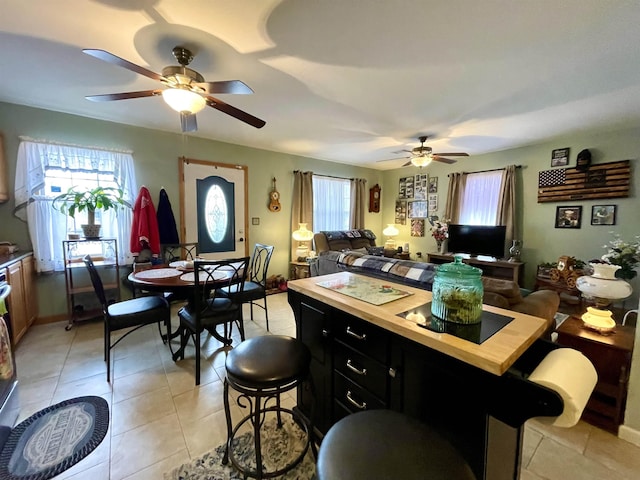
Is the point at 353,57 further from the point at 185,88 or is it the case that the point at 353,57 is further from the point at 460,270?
the point at 460,270

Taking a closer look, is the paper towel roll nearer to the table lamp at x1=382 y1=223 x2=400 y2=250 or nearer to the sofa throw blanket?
the sofa throw blanket

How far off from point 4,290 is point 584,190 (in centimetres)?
608

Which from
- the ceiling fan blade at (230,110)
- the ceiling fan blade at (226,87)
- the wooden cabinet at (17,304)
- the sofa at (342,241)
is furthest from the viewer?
the sofa at (342,241)

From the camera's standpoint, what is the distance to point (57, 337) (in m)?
2.83

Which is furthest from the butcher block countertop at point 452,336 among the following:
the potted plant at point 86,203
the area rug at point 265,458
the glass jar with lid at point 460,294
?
the potted plant at point 86,203

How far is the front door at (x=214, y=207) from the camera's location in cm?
397

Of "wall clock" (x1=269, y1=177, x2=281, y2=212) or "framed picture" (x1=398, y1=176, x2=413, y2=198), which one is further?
"framed picture" (x1=398, y1=176, x2=413, y2=198)

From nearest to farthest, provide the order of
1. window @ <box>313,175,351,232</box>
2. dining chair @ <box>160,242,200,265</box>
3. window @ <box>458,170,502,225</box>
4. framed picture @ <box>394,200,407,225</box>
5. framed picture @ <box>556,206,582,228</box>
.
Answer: dining chair @ <box>160,242,200,265</box>
framed picture @ <box>556,206,582,228</box>
window @ <box>458,170,502,225</box>
window @ <box>313,175,351,232</box>
framed picture @ <box>394,200,407,225</box>

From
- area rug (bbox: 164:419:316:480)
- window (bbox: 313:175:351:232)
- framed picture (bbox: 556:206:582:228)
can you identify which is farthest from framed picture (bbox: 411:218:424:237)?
area rug (bbox: 164:419:316:480)

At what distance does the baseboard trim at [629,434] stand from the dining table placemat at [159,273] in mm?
3355

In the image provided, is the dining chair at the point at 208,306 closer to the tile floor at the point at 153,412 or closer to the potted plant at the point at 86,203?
the tile floor at the point at 153,412

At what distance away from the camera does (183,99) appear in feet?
6.31

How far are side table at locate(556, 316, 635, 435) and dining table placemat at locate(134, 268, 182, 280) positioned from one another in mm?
3119

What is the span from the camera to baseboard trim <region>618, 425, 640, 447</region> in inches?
62.6
